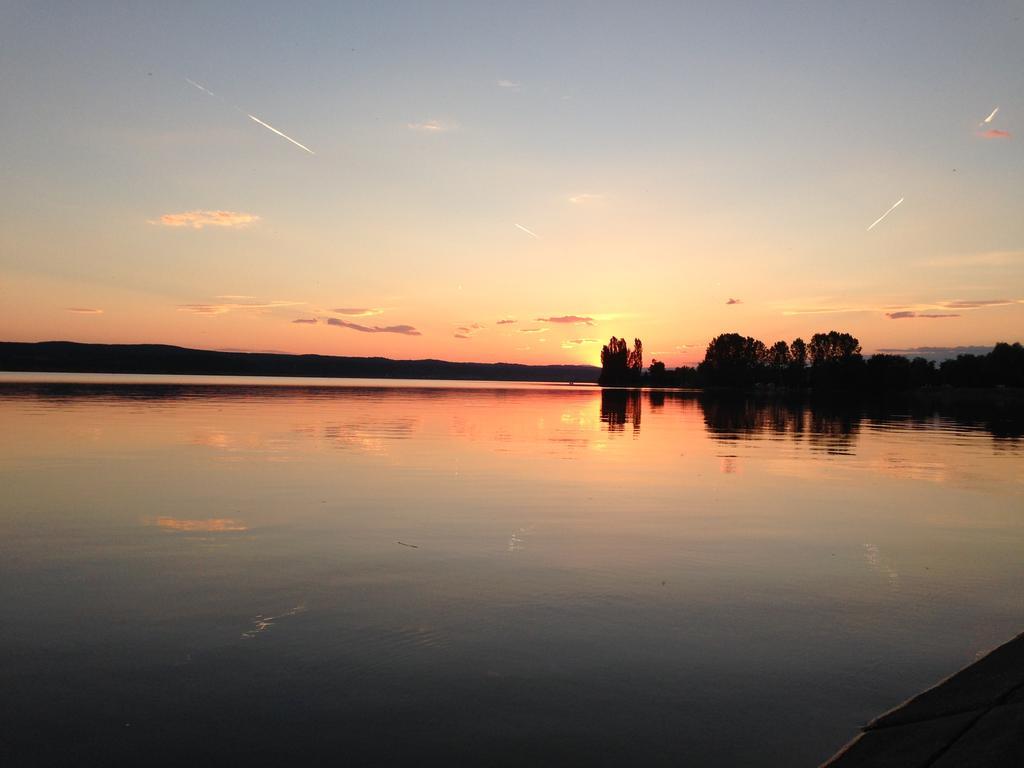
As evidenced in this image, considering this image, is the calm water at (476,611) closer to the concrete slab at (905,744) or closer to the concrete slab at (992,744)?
the concrete slab at (905,744)

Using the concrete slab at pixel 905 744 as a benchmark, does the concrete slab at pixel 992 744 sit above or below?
above

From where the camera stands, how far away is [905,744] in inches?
230

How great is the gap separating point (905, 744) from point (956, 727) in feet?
1.37

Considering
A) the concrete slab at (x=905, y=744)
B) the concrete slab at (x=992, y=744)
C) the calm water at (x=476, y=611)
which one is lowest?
the calm water at (x=476, y=611)

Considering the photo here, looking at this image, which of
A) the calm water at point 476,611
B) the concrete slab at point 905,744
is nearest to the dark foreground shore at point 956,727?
the concrete slab at point 905,744

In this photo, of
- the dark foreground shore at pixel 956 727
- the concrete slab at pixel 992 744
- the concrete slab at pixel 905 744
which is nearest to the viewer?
the concrete slab at pixel 992 744

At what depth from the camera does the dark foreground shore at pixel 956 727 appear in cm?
521

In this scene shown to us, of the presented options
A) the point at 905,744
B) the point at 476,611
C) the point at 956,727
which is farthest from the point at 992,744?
the point at 476,611

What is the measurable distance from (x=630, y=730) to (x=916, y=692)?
117 inches

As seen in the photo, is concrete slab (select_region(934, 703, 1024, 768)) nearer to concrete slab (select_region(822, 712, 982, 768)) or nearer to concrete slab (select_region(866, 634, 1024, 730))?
concrete slab (select_region(822, 712, 982, 768))

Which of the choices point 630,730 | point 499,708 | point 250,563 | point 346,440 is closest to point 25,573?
point 250,563

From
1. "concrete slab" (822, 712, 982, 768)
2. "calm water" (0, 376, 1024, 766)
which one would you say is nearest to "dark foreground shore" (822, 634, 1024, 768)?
"concrete slab" (822, 712, 982, 768)

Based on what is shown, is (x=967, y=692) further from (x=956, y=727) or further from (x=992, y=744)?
(x=992, y=744)

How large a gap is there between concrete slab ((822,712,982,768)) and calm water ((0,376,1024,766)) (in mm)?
238
